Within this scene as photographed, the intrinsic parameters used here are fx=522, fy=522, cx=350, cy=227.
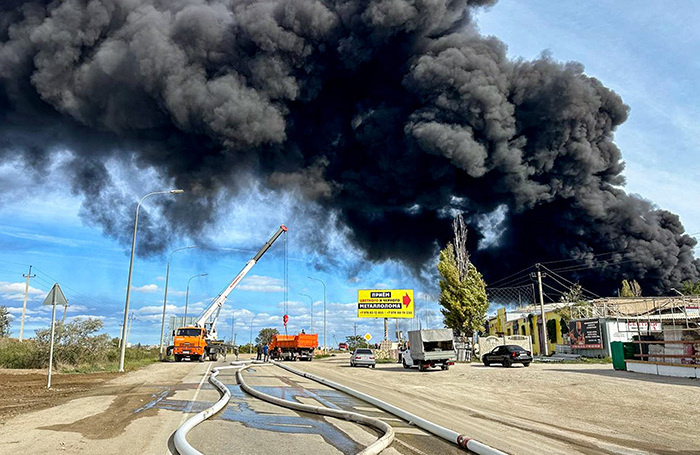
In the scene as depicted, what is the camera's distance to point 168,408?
10773 mm

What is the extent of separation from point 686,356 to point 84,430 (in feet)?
65.4

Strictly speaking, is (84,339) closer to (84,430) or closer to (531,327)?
(84,430)

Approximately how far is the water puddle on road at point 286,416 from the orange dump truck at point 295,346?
30671mm

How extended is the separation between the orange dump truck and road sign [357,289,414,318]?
10.4 m

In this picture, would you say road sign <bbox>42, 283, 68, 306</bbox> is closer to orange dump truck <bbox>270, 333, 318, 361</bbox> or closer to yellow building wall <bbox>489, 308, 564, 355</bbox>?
orange dump truck <bbox>270, 333, 318, 361</bbox>

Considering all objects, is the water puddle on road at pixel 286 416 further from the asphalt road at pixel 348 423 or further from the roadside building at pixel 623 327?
the roadside building at pixel 623 327

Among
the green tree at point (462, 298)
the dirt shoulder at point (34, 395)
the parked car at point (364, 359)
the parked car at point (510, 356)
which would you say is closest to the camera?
the dirt shoulder at point (34, 395)

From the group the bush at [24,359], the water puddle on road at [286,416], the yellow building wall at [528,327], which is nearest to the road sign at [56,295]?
the water puddle on road at [286,416]

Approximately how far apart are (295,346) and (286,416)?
36.8 m

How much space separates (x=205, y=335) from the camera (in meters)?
40.4

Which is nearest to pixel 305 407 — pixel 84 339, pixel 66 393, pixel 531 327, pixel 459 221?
pixel 66 393

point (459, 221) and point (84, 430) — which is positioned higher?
point (459, 221)

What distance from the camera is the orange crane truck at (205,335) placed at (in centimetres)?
3875

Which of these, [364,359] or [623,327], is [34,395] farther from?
[623,327]
